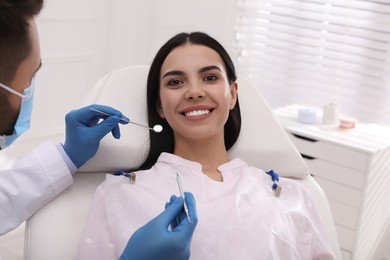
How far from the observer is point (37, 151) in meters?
1.44

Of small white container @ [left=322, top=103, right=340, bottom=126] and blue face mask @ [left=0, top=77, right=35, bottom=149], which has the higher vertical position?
blue face mask @ [left=0, top=77, right=35, bottom=149]

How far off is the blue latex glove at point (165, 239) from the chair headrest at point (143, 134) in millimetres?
374

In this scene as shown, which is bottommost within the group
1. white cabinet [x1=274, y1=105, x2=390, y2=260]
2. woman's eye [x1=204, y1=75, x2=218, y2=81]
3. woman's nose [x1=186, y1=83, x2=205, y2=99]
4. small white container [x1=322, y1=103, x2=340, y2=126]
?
white cabinet [x1=274, y1=105, x2=390, y2=260]

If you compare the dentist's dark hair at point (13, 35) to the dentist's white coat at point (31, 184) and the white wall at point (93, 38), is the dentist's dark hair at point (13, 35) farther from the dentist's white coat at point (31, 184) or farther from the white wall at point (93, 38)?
the white wall at point (93, 38)

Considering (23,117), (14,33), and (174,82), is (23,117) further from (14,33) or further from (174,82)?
(174,82)

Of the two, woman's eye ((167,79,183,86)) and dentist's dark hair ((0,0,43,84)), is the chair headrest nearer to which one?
woman's eye ((167,79,183,86))

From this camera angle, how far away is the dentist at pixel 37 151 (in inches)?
39.4

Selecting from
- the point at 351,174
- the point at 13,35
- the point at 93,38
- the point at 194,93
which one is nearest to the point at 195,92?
the point at 194,93

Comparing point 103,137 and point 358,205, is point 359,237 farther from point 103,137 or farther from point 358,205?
point 103,137

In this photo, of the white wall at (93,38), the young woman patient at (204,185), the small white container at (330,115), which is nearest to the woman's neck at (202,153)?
the young woman patient at (204,185)

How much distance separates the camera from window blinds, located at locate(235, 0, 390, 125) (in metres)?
2.86

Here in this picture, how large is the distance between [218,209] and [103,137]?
36 centimetres

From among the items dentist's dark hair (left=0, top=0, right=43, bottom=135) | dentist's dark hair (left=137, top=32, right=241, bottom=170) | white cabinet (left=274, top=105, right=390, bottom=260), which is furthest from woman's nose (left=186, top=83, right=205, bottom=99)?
white cabinet (left=274, top=105, right=390, bottom=260)

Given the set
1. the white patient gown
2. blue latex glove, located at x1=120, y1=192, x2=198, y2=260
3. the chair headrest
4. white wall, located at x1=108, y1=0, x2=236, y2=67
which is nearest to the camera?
blue latex glove, located at x1=120, y1=192, x2=198, y2=260
